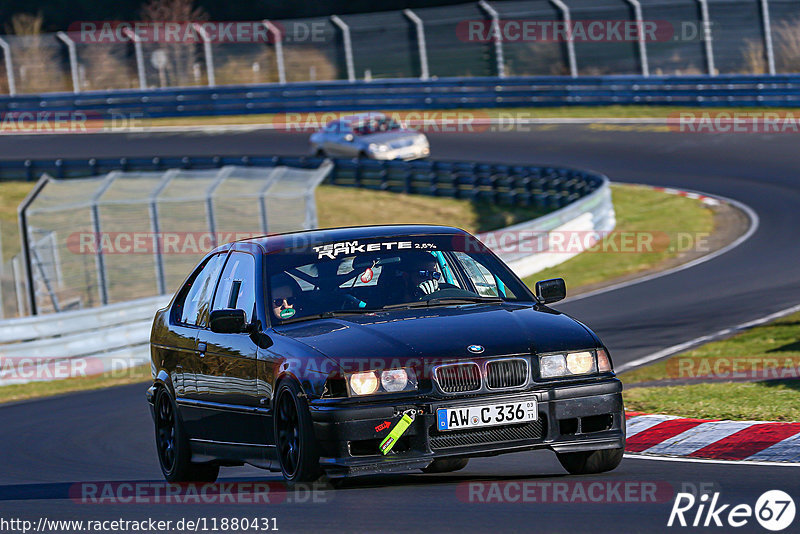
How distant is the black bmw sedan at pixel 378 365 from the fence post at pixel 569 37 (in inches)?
1331

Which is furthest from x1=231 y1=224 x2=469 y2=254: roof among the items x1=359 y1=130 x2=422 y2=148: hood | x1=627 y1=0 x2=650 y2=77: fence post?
x1=627 y1=0 x2=650 y2=77: fence post

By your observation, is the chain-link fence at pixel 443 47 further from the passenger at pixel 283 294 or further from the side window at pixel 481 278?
the passenger at pixel 283 294

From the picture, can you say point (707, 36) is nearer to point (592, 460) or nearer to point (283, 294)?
point (283, 294)

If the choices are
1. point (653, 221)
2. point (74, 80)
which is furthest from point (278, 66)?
point (653, 221)

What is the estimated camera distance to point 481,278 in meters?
7.92

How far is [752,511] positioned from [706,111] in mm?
30631

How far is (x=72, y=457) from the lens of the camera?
10406mm

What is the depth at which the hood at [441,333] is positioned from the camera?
21.8 feet

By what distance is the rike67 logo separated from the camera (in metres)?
5.54

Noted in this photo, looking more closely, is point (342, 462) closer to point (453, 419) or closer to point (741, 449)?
point (453, 419)

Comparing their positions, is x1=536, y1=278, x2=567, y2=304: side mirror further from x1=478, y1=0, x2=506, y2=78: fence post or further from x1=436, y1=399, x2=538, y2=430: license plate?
x1=478, y1=0, x2=506, y2=78: fence post

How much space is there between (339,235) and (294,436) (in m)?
1.53

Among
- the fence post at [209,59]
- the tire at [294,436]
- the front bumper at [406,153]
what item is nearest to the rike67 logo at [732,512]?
the tire at [294,436]

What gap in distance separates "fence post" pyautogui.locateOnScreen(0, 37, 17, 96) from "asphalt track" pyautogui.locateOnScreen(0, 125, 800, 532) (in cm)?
1808
